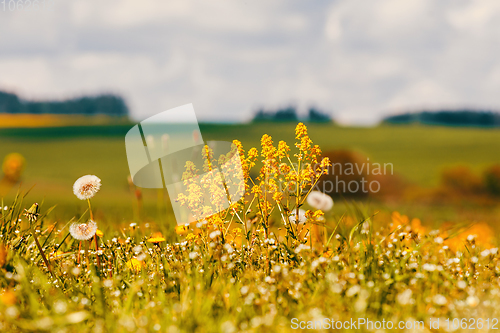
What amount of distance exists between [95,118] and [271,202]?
5069 centimetres

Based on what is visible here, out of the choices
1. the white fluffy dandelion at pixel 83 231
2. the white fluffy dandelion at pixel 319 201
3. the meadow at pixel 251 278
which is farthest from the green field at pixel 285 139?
the white fluffy dandelion at pixel 319 201

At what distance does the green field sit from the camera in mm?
31469

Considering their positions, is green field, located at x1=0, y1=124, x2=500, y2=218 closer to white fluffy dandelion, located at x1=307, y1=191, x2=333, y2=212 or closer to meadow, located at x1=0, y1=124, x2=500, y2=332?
meadow, located at x1=0, y1=124, x2=500, y2=332

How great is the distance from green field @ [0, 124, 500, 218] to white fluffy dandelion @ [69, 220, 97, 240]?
25226 millimetres

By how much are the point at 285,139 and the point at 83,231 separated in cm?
2866

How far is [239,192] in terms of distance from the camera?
314cm

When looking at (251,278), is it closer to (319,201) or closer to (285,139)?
(319,201)

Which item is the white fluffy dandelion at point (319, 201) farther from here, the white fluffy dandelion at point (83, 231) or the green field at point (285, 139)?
the green field at point (285, 139)

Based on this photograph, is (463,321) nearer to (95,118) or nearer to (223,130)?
(223,130)

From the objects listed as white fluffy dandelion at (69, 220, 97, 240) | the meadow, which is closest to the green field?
the meadow

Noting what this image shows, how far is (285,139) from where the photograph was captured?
31.0m

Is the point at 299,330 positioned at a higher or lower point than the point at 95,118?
higher

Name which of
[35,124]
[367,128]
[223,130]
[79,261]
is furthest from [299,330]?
[35,124]

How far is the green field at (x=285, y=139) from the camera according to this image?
103 ft
